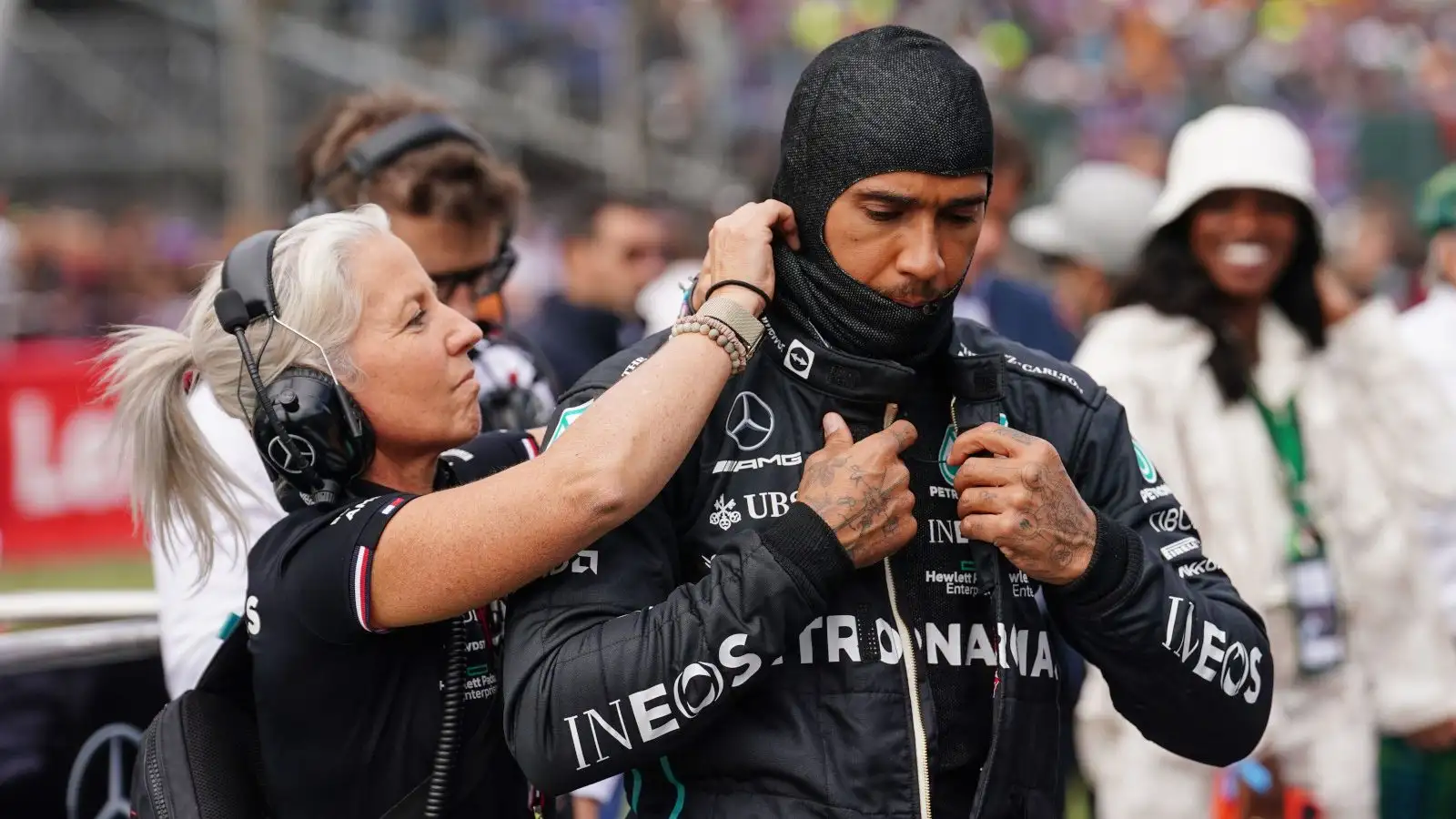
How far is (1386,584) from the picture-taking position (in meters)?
4.70

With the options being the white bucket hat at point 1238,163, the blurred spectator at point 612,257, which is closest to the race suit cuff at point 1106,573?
the white bucket hat at point 1238,163

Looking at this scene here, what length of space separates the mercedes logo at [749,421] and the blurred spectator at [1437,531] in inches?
118

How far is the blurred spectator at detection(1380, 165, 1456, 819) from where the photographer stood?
4977 millimetres

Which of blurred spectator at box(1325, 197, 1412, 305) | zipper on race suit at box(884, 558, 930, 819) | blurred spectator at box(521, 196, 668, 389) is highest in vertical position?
blurred spectator at box(1325, 197, 1412, 305)

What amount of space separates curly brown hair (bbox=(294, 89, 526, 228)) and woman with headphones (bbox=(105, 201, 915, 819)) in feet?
2.62

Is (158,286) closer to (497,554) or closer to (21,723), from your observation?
(21,723)

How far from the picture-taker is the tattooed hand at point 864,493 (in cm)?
244

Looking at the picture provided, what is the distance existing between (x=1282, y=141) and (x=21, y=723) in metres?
3.47

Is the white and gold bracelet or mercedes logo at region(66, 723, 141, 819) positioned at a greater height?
the white and gold bracelet

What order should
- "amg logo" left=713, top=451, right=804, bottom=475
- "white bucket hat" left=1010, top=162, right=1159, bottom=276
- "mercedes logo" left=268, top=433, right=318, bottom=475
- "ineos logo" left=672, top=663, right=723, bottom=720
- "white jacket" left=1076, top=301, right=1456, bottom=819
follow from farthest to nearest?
1. "white bucket hat" left=1010, top=162, right=1159, bottom=276
2. "white jacket" left=1076, top=301, right=1456, bottom=819
3. "mercedes logo" left=268, top=433, right=318, bottom=475
4. "amg logo" left=713, top=451, right=804, bottom=475
5. "ineos logo" left=672, top=663, right=723, bottom=720

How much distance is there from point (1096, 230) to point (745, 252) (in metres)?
4.65

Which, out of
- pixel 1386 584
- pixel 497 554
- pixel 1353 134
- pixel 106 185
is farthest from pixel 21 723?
pixel 106 185

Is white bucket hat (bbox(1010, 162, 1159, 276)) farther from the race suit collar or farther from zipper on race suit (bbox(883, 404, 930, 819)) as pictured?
zipper on race suit (bbox(883, 404, 930, 819))

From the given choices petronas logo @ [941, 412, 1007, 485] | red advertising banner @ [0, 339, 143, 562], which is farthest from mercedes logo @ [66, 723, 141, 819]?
red advertising banner @ [0, 339, 143, 562]
